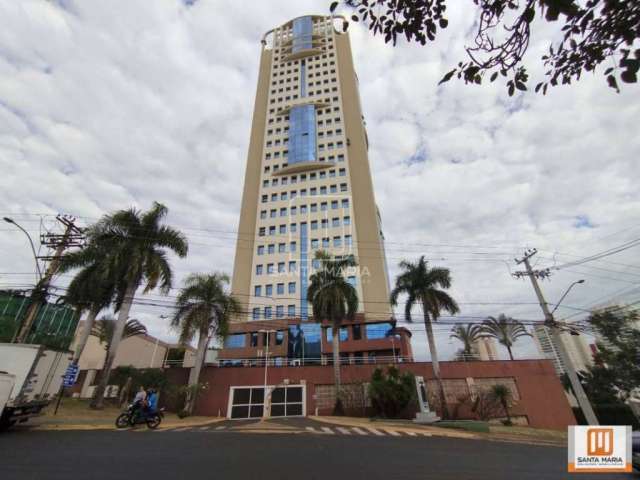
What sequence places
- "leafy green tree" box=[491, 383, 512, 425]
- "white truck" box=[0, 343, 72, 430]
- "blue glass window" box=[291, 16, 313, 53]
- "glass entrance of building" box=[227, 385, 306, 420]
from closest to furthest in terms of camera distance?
"white truck" box=[0, 343, 72, 430], "leafy green tree" box=[491, 383, 512, 425], "glass entrance of building" box=[227, 385, 306, 420], "blue glass window" box=[291, 16, 313, 53]

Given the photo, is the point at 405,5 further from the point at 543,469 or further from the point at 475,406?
the point at 475,406

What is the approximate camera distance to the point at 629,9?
302 centimetres

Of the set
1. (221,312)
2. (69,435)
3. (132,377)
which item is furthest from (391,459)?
(132,377)

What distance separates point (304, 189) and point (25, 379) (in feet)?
149

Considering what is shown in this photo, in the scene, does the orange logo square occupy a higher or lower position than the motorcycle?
lower

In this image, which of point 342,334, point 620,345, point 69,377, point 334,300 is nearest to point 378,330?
point 342,334

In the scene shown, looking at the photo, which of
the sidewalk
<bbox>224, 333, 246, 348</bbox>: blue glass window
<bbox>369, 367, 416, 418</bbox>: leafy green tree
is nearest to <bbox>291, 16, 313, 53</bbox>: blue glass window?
<bbox>224, 333, 246, 348</bbox>: blue glass window

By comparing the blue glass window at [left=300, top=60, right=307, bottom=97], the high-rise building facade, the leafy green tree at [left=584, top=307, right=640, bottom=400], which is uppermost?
the blue glass window at [left=300, top=60, right=307, bottom=97]

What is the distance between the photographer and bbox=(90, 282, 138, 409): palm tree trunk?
62.0ft

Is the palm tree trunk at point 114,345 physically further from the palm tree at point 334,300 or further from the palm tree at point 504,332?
the palm tree at point 504,332

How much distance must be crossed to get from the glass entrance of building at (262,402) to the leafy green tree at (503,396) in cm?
1509

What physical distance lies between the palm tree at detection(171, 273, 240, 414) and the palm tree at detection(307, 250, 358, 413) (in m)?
6.84

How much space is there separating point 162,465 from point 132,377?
2243 centimetres

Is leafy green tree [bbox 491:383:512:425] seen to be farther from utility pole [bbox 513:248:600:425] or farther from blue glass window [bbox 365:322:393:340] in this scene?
blue glass window [bbox 365:322:393:340]
